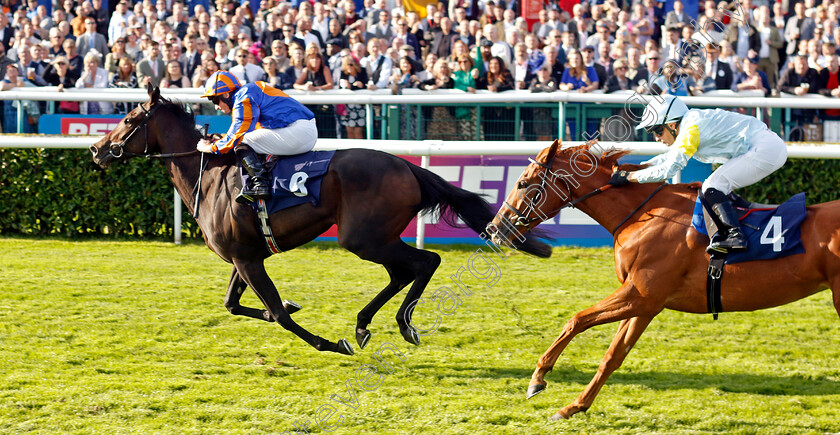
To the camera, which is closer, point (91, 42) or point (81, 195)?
point (81, 195)

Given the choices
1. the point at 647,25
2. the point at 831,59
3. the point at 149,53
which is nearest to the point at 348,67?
the point at 149,53

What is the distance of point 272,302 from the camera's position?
5895 millimetres

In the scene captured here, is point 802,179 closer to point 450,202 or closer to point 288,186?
point 450,202

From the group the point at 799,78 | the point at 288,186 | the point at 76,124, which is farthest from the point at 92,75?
the point at 799,78

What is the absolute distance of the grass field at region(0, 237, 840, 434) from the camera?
16.6ft

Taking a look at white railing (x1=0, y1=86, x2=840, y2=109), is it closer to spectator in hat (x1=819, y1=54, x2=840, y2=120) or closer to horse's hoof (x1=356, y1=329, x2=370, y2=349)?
spectator in hat (x1=819, y1=54, x2=840, y2=120)

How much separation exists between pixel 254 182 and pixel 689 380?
2824 mm

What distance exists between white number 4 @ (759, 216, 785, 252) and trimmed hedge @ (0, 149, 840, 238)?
4795mm

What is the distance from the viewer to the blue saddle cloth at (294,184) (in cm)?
592

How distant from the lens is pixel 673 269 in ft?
16.2

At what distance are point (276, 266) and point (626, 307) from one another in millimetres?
4415

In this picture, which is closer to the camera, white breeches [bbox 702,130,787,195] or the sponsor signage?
white breeches [bbox 702,130,787,195]

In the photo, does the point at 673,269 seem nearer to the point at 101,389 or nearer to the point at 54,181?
the point at 101,389

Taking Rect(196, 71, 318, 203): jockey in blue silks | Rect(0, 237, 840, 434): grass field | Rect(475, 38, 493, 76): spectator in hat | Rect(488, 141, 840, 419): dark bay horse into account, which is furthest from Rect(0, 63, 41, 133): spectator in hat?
Rect(488, 141, 840, 419): dark bay horse
